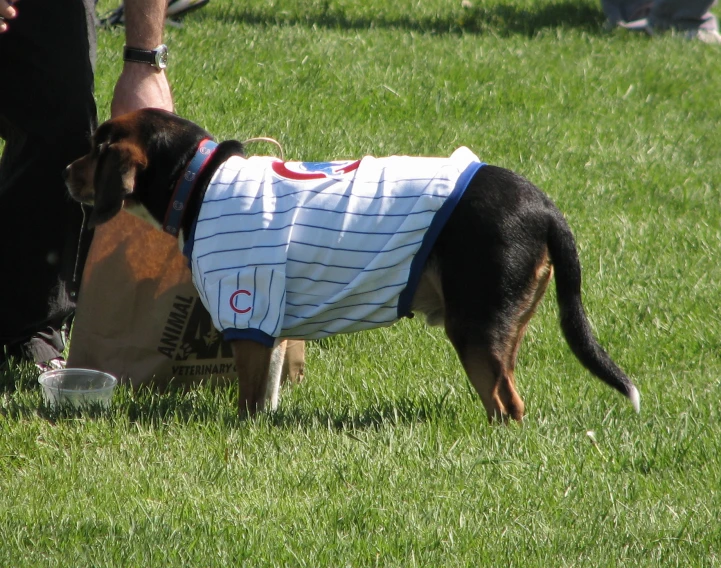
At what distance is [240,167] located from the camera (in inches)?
147

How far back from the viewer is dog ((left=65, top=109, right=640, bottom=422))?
3.53 metres

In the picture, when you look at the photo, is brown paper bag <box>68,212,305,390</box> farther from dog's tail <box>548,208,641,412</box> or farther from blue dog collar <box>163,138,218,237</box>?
dog's tail <box>548,208,641,412</box>

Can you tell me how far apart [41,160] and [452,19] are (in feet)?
23.1

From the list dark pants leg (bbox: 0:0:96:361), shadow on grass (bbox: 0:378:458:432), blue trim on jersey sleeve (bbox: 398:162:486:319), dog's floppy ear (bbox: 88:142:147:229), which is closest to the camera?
blue trim on jersey sleeve (bbox: 398:162:486:319)

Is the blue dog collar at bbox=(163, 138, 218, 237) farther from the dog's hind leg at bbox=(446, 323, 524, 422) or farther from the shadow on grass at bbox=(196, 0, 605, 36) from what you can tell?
the shadow on grass at bbox=(196, 0, 605, 36)

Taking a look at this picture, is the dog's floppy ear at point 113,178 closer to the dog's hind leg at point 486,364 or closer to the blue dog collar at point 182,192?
the blue dog collar at point 182,192

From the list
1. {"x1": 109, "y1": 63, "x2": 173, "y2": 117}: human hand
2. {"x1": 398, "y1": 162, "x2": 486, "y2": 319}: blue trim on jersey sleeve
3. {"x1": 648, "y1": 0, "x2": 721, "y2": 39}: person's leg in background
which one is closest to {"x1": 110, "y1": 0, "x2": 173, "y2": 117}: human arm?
{"x1": 109, "y1": 63, "x2": 173, "y2": 117}: human hand

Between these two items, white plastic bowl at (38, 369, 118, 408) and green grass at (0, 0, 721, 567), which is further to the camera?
white plastic bowl at (38, 369, 118, 408)

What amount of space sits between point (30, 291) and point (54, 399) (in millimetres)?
741

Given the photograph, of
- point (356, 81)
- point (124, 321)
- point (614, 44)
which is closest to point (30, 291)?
point (124, 321)

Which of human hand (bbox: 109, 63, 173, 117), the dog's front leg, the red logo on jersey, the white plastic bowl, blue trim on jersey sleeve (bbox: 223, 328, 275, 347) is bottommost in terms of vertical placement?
the white plastic bowl

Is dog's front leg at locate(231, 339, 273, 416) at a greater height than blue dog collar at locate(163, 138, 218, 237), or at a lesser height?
lesser

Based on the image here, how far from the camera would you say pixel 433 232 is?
3.53m

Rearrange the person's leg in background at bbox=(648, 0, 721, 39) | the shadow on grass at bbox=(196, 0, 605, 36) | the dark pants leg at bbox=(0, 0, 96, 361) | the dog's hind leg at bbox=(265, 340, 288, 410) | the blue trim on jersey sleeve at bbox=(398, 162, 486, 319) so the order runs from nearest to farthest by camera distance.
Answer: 1. the blue trim on jersey sleeve at bbox=(398, 162, 486, 319)
2. the dog's hind leg at bbox=(265, 340, 288, 410)
3. the dark pants leg at bbox=(0, 0, 96, 361)
4. the shadow on grass at bbox=(196, 0, 605, 36)
5. the person's leg in background at bbox=(648, 0, 721, 39)
